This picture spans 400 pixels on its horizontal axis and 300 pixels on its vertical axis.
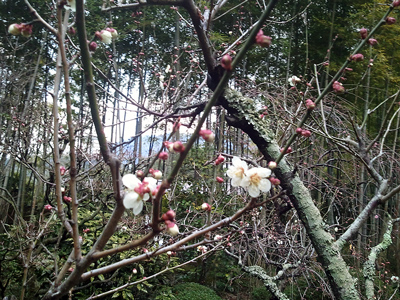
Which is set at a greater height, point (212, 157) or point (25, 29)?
point (25, 29)

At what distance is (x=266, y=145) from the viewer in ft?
3.85

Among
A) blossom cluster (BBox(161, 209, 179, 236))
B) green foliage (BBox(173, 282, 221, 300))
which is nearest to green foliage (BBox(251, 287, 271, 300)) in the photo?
green foliage (BBox(173, 282, 221, 300))

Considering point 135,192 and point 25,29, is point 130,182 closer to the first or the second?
point 135,192

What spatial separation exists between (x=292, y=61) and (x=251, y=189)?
554 centimetres

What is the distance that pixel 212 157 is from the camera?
452 cm

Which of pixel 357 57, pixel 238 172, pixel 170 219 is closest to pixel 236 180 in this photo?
pixel 238 172

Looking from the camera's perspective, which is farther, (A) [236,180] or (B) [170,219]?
(A) [236,180]

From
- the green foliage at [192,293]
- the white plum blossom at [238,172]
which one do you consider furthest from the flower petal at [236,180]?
the green foliage at [192,293]

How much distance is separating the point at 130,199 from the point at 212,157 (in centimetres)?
413

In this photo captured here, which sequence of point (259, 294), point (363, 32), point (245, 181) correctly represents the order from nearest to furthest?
1. point (245, 181)
2. point (363, 32)
3. point (259, 294)

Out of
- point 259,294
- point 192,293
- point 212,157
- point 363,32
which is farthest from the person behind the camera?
point 212,157

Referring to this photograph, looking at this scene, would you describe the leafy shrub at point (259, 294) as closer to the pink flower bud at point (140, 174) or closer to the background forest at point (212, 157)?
the background forest at point (212, 157)

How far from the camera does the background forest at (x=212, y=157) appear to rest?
0.49 meters

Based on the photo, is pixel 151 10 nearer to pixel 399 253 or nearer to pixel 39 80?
pixel 39 80
